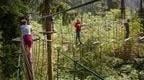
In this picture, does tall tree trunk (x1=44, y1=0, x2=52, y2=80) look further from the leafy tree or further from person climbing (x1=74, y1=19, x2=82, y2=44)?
person climbing (x1=74, y1=19, x2=82, y2=44)

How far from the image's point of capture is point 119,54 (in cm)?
1764

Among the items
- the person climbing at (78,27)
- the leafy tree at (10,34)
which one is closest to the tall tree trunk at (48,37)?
the leafy tree at (10,34)

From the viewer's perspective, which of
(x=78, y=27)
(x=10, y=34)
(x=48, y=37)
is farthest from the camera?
(x=78, y=27)

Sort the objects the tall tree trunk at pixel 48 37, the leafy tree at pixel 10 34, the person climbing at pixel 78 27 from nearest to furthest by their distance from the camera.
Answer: the leafy tree at pixel 10 34 < the tall tree trunk at pixel 48 37 < the person climbing at pixel 78 27

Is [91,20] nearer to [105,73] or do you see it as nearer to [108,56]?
[108,56]

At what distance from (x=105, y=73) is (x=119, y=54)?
11.1ft

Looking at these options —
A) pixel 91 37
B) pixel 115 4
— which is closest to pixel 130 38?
pixel 91 37

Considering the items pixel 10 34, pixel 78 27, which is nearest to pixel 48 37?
pixel 10 34

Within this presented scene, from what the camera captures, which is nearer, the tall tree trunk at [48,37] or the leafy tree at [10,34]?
the leafy tree at [10,34]

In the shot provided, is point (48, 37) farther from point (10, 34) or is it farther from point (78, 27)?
point (78, 27)

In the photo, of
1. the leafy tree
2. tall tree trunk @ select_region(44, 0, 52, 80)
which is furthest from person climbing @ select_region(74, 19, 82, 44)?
the leafy tree

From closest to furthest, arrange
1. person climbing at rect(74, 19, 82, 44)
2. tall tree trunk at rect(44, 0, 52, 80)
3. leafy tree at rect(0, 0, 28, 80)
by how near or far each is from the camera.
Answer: leafy tree at rect(0, 0, 28, 80) < tall tree trunk at rect(44, 0, 52, 80) < person climbing at rect(74, 19, 82, 44)

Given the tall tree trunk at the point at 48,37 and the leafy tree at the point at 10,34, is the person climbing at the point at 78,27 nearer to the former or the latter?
the tall tree trunk at the point at 48,37

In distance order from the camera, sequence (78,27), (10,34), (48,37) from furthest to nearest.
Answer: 1. (78,27)
2. (48,37)
3. (10,34)
